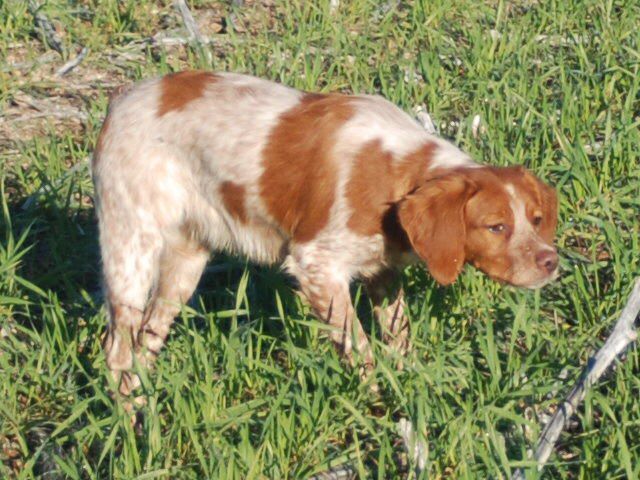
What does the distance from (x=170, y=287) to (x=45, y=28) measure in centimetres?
234

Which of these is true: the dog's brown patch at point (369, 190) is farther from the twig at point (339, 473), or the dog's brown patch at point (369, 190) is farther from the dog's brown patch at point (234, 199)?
the twig at point (339, 473)

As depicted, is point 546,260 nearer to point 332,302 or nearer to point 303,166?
point 332,302

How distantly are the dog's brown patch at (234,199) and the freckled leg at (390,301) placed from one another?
0.52 metres

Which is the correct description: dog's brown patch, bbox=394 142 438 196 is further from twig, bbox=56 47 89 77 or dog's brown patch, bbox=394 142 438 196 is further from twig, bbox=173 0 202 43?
twig, bbox=56 47 89 77

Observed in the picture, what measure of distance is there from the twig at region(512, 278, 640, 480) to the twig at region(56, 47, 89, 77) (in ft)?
11.5

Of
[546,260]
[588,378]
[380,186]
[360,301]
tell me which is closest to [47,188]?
[360,301]

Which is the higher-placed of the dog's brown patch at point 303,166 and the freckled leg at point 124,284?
the dog's brown patch at point 303,166

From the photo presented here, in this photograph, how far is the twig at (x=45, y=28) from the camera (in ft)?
23.0

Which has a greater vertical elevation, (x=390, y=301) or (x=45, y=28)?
(x=45, y=28)

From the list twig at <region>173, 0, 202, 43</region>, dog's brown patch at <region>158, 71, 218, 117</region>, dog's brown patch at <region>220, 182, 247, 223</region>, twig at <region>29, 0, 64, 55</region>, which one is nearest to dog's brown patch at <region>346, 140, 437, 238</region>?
dog's brown patch at <region>220, 182, 247, 223</region>

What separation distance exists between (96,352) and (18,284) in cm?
49

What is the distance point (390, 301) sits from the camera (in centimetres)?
509

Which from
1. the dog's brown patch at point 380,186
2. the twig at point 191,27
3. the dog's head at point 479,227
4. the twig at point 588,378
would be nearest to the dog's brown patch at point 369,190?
the dog's brown patch at point 380,186

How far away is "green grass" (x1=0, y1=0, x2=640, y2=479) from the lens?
4.25 meters
